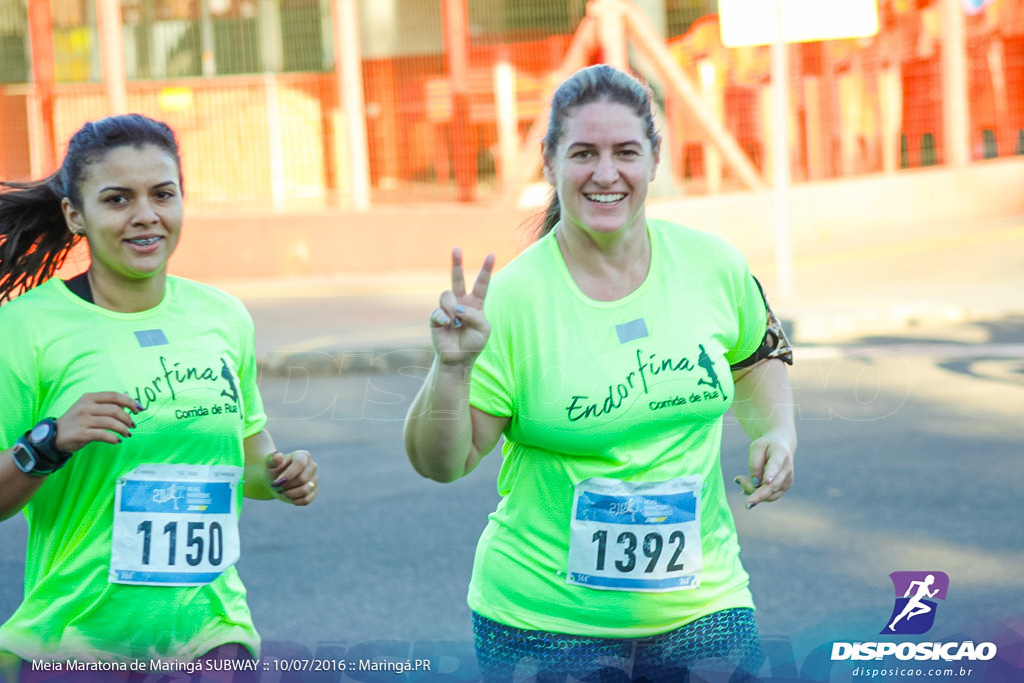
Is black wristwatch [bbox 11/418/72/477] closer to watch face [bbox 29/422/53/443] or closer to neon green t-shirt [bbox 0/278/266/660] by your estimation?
watch face [bbox 29/422/53/443]

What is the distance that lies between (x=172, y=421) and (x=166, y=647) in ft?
1.58

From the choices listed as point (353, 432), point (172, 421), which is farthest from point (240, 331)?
point (353, 432)

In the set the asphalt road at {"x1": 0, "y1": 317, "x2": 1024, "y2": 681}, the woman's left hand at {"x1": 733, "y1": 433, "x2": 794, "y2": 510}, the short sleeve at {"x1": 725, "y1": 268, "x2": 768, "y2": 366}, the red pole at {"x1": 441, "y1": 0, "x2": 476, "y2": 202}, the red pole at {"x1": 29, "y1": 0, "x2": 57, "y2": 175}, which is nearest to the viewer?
the woman's left hand at {"x1": 733, "y1": 433, "x2": 794, "y2": 510}

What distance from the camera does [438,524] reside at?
21.3 feet

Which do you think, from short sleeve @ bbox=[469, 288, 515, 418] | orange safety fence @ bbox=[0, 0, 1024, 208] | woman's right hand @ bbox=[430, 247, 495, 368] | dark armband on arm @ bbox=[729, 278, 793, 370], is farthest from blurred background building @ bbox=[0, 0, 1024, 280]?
woman's right hand @ bbox=[430, 247, 495, 368]

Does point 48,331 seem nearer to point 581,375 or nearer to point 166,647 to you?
point 166,647

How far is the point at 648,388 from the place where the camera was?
2.79 metres

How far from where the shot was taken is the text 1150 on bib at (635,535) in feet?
9.13

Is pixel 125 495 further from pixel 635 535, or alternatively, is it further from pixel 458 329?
pixel 635 535

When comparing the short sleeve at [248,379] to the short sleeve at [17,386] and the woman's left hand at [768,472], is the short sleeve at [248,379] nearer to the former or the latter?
the short sleeve at [17,386]

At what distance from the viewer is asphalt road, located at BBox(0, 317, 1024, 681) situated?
4941mm

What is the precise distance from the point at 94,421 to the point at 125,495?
289 millimetres

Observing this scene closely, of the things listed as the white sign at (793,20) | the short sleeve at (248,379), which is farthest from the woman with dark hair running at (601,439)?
the white sign at (793,20)

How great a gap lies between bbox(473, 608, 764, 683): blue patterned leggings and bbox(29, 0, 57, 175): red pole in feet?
59.7
